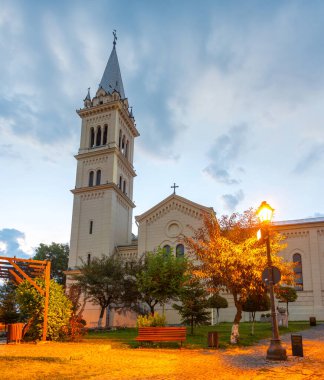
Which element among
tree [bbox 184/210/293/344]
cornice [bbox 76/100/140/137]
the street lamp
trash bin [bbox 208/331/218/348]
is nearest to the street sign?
the street lamp

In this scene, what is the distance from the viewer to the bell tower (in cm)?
4459

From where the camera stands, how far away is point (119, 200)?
1854 inches

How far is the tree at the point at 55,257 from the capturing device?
65.4 meters

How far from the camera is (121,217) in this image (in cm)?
4728

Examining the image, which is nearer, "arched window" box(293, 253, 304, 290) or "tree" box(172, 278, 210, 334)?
"tree" box(172, 278, 210, 334)

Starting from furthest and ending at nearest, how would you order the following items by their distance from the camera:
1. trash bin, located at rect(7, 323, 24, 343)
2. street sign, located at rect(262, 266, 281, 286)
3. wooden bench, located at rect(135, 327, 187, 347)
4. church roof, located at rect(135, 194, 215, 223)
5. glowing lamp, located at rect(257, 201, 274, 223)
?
church roof, located at rect(135, 194, 215, 223) → trash bin, located at rect(7, 323, 24, 343) → wooden bench, located at rect(135, 327, 187, 347) → glowing lamp, located at rect(257, 201, 274, 223) → street sign, located at rect(262, 266, 281, 286)

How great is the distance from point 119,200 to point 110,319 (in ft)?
45.1

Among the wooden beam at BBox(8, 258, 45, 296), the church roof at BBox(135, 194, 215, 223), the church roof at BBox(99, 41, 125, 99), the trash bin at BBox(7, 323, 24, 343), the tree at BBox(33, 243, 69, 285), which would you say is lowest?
the trash bin at BBox(7, 323, 24, 343)

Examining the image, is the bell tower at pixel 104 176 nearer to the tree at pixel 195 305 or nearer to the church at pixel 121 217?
the church at pixel 121 217

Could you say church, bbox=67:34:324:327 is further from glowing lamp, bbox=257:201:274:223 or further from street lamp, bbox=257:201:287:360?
glowing lamp, bbox=257:201:274:223

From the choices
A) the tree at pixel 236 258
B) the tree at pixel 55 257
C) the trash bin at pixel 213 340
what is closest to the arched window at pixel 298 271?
the tree at pixel 236 258

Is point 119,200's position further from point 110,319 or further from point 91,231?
point 110,319

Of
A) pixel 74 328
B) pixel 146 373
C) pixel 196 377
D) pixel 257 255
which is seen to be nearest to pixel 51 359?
pixel 146 373

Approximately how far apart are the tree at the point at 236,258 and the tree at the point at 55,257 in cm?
4963
